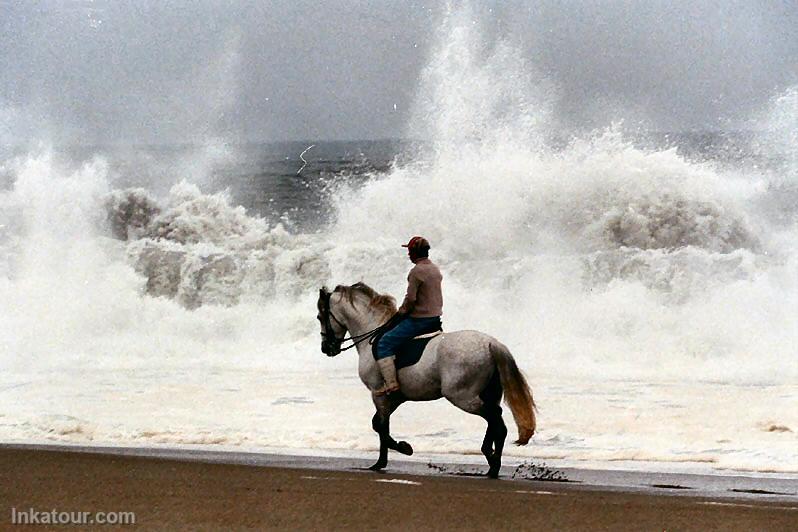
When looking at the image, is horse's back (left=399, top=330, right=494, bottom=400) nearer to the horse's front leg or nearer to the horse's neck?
the horse's front leg

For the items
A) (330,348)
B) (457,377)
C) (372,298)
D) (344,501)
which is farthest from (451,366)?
(344,501)

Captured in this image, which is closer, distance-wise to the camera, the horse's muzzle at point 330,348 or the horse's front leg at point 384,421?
the horse's front leg at point 384,421

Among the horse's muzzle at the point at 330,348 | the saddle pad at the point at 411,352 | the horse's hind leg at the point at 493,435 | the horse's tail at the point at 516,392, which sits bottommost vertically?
the horse's hind leg at the point at 493,435

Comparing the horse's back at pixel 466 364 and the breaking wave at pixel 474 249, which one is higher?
the breaking wave at pixel 474 249

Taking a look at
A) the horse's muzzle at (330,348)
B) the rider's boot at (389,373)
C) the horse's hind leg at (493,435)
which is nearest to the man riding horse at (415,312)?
the rider's boot at (389,373)

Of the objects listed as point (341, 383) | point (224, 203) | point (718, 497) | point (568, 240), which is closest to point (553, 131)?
point (568, 240)

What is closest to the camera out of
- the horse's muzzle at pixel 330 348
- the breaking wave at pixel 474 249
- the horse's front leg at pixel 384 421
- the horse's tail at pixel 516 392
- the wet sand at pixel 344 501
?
the wet sand at pixel 344 501

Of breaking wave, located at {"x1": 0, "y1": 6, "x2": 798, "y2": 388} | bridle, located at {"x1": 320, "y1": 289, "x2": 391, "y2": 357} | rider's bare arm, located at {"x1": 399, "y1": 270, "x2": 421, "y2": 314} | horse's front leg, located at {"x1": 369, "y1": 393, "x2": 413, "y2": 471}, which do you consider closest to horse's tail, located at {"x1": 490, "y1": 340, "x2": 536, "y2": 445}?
rider's bare arm, located at {"x1": 399, "y1": 270, "x2": 421, "y2": 314}

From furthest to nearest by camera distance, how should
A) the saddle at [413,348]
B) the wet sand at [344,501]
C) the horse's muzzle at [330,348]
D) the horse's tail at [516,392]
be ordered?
the horse's muzzle at [330,348] → the saddle at [413,348] → the horse's tail at [516,392] → the wet sand at [344,501]

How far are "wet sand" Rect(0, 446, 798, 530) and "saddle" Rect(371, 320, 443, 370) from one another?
0.74 meters

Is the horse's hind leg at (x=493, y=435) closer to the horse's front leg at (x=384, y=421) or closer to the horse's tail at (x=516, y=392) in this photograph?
the horse's tail at (x=516, y=392)

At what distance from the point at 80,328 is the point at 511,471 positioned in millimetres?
8789

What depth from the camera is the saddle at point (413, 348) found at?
27.1 feet

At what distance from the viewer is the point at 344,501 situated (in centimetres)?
672
